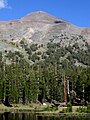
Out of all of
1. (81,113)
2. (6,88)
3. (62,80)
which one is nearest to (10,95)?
(6,88)

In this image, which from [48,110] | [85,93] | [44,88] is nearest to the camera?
[48,110]

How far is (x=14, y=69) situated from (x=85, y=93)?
136ft

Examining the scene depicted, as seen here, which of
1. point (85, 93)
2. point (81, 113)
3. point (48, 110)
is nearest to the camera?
point (81, 113)

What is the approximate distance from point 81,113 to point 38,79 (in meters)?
81.3

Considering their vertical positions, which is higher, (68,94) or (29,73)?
(29,73)

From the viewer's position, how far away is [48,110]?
107750mm

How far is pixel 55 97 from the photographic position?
6713 inches

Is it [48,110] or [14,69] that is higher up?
[14,69]

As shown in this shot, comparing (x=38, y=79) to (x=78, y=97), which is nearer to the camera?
(x=78, y=97)

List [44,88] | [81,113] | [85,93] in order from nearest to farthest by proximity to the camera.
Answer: [81,113] → [85,93] → [44,88]

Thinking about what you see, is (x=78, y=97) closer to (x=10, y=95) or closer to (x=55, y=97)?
(x=55, y=97)

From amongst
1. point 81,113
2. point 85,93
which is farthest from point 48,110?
point 85,93

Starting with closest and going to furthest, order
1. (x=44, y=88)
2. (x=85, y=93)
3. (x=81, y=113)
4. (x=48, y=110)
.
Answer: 1. (x=81, y=113)
2. (x=48, y=110)
3. (x=85, y=93)
4. (x=44, y=88)

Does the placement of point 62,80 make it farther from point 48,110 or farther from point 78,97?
point 48,110
